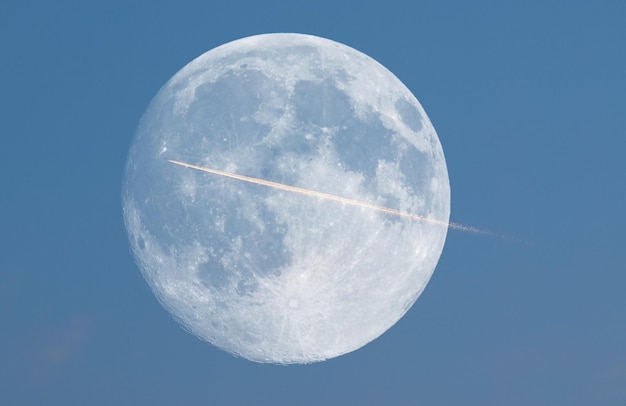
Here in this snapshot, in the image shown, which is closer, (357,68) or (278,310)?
(278,310)

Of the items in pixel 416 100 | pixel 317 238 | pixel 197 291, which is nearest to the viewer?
pixel 317 238

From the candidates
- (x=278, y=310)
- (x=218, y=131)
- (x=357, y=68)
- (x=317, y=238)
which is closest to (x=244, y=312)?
(x=278, y=310)

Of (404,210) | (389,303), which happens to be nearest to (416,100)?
(404,210)

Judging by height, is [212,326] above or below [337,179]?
below

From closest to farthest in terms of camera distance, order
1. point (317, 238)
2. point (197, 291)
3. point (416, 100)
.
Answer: point (317, 238)
point (197, 291)
point (416, 100)

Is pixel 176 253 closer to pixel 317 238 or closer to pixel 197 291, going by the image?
pixel 197 291

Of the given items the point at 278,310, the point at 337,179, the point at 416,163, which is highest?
the point at 416,163

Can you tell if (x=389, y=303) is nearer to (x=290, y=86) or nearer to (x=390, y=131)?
(x=390, y=131)
